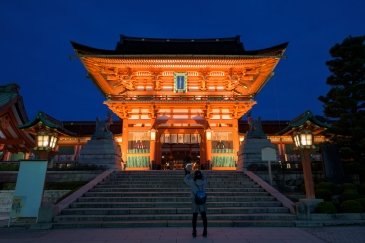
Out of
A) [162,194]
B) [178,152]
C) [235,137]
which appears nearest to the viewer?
[162,194]

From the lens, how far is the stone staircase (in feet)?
29.0

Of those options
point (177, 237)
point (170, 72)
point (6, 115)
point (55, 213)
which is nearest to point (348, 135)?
point (177, 237)

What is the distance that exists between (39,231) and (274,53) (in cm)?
1965

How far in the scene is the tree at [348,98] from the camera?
14062 millimetres

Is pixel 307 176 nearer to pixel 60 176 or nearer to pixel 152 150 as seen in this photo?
pixel 60 176

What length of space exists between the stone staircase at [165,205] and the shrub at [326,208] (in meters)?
1.02

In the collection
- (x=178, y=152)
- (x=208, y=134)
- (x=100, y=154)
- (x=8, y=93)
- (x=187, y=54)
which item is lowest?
(x=100, y=154)

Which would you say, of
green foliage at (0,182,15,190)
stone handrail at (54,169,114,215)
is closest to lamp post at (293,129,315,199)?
stone handrail at (54,169,114,215)

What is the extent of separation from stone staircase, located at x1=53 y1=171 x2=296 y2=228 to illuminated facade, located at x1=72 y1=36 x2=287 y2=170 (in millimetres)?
7435

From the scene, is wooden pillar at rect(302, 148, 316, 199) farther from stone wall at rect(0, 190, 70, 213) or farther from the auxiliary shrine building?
stone wall at rect(0, 190, 70, 213)

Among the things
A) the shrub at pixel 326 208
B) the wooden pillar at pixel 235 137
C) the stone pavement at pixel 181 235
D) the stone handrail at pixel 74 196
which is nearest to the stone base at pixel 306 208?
the shrub at pixel 326 208

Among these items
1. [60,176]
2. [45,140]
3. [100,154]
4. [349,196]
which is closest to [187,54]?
[100,154]

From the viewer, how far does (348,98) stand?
48.3 ft

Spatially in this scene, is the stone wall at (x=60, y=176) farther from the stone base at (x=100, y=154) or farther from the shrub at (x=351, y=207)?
the shrub at (x=351, y=207)
